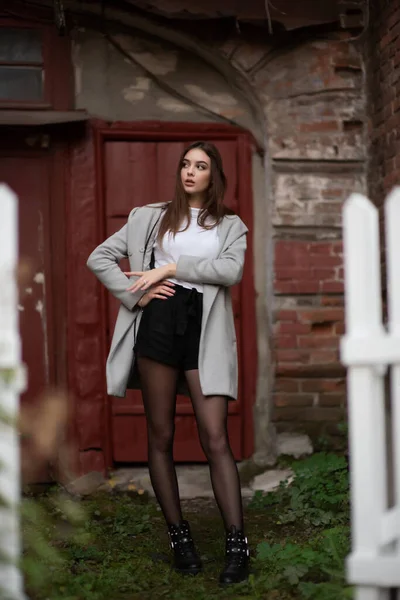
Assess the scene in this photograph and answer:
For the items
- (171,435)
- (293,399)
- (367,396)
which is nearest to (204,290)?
(171,435)

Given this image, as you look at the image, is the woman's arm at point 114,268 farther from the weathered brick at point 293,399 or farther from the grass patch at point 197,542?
the weathered brick at point 293,399

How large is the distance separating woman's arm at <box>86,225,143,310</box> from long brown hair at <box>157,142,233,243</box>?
23 centimetres

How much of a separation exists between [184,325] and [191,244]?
39 cm

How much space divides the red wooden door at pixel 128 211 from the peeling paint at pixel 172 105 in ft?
0.78

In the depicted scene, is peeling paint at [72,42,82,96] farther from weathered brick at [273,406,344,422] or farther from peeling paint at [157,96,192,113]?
weathered brick at [273,406,344,422]

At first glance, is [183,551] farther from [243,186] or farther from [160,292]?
[243,186]

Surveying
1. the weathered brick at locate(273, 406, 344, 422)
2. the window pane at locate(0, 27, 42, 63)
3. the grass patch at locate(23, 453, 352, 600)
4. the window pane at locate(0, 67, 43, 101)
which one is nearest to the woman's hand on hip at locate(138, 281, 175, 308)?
the grass patch at locate(23, 453, 352, 600)

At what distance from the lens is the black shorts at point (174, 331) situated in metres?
3.44

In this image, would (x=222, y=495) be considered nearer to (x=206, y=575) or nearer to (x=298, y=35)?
(x=206, y=575)

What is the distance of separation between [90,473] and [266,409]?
1.29m

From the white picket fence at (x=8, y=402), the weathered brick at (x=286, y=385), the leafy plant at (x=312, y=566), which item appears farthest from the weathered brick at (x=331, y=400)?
the white picket fence at (x=8, y=402)

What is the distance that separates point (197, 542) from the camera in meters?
4.01

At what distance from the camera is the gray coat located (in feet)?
11.1

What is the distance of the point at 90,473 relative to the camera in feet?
17.2
